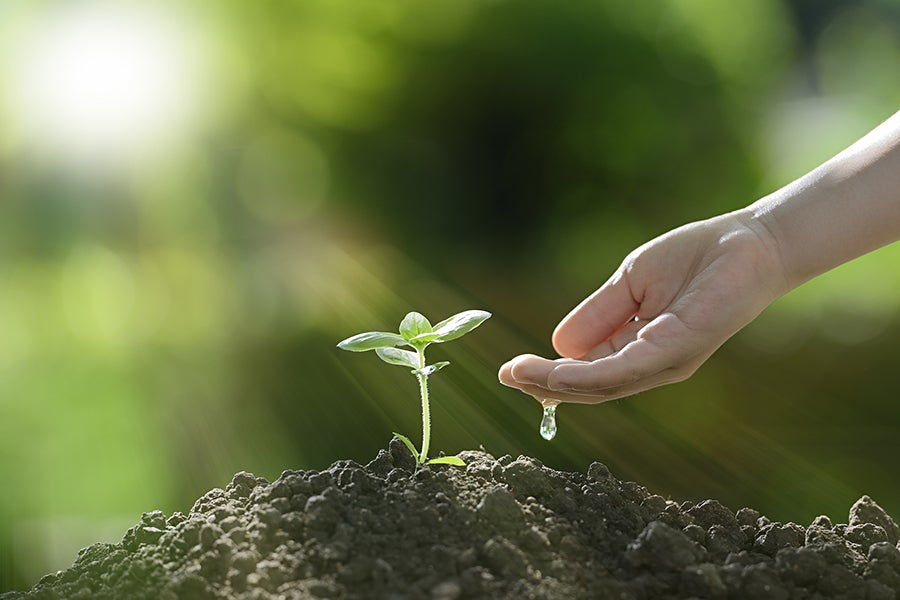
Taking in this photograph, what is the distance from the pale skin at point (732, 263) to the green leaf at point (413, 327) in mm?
176

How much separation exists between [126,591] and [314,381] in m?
1.29

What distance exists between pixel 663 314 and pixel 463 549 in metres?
0.59

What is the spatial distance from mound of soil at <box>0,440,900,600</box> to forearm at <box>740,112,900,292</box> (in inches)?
18.3

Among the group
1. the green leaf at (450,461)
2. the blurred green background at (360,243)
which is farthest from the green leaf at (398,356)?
the blurred green background at (360,243)

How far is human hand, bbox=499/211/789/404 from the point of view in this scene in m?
1.24

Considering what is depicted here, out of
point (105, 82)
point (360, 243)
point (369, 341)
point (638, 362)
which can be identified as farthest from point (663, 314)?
point (105, 82)

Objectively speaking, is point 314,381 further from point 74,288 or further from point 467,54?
point 467,54

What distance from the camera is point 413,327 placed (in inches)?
46.6

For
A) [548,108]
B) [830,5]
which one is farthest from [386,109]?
[830,5]

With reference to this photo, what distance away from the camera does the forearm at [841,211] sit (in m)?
1.33

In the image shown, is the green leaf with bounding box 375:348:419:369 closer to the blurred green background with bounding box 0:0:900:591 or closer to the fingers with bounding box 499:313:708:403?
the fingers with bounding box 499:313:708:403

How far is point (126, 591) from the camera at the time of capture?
0.93 metres

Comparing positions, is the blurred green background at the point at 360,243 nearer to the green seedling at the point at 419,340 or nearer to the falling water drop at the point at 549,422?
the falling water drop at the point at 549,422

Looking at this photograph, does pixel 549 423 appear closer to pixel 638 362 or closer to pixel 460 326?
pixel 638 362
